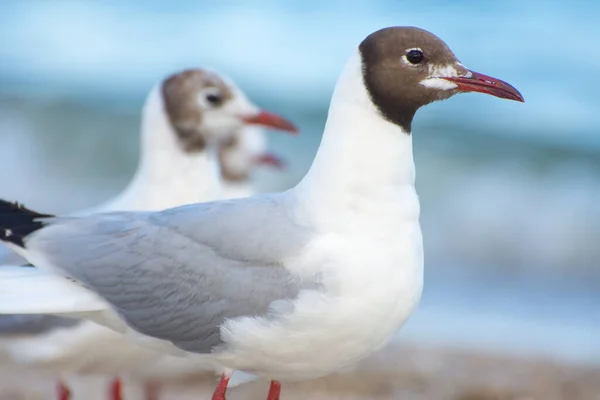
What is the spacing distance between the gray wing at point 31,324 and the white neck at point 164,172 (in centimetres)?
75

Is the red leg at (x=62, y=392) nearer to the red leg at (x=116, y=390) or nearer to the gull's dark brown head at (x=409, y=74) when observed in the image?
the red leg at (x=116, y=390)

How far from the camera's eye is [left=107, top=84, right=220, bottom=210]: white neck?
5.99m

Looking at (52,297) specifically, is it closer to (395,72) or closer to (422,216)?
(395,72)

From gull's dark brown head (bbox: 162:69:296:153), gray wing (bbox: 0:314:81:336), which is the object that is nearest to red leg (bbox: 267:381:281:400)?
gray wing (bbox: 0:314:81:336)

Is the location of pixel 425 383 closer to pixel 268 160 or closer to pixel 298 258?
pixel 298 258

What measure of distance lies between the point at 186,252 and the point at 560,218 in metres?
8.42

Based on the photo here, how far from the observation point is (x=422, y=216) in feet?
39.5

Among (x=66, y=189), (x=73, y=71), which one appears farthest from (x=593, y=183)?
(x=73, y=71)

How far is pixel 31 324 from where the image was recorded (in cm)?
542

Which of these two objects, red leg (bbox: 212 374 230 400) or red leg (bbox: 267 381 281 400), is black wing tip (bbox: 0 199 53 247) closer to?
red leg (bbox: 212 374 230 400)

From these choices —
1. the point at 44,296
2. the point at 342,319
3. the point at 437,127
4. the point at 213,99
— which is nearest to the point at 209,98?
the point at 213,99

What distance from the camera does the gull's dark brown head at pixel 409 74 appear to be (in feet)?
13.5

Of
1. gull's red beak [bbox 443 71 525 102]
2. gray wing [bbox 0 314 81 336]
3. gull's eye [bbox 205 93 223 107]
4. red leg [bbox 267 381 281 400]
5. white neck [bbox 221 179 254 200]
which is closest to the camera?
gull's red beak [bbox 443 71 525 102]

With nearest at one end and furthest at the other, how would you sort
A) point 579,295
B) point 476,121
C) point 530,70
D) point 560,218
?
point 579,295 → point 560,218 → point 476,121 → point 530,70
